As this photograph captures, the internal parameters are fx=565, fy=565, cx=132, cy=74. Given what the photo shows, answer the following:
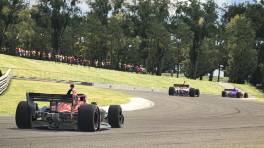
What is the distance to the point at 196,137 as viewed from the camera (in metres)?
16.5

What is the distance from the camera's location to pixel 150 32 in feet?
376

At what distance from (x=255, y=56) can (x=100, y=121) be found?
325ft

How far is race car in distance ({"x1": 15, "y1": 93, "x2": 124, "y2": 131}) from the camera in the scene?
54.4 ft

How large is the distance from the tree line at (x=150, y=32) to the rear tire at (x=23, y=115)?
88718mm

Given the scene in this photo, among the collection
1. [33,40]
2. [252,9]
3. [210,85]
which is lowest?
[210,85]

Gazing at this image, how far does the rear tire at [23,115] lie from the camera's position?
1664cm

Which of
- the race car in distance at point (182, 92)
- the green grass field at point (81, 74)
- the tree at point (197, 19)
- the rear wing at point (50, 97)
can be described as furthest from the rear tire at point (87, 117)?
the tree at point (197, 19)

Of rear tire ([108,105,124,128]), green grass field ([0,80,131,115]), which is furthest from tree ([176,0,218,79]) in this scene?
rear tire ([108,105,124,128])

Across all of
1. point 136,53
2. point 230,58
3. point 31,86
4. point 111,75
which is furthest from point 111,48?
A: point 31,86

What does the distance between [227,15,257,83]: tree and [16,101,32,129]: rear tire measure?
96974 millimetres

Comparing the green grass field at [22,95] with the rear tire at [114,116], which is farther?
the green grass field at [22,95]

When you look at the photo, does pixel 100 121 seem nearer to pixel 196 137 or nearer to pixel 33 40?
pixel 196 137

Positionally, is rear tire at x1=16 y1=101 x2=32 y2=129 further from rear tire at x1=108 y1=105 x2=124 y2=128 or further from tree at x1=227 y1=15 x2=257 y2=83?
tree at x1=227 y1=15 x2=257 y2=83

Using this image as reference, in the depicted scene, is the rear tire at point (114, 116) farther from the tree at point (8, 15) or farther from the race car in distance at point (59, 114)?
the tree at point (8, 15)
